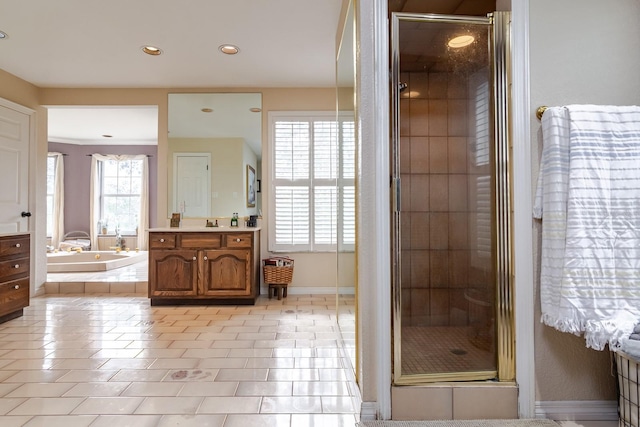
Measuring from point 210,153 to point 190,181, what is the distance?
1.29 feet

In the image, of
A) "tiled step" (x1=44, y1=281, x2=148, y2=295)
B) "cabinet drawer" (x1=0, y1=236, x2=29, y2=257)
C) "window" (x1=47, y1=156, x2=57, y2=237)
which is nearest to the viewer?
"cabinet drawer" (x1=0, y1=236, x2=29, y2=257)

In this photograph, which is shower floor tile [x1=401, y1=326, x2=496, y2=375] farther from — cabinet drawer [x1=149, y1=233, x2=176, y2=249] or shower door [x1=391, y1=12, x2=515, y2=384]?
cabinet drawer [x1=149, y1=233, x2=176, y2=249]

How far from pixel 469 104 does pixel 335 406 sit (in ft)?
5.63

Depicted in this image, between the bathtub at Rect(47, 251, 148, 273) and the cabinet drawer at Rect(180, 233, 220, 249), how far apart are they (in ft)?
8.44

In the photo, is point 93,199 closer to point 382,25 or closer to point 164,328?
point 164,328

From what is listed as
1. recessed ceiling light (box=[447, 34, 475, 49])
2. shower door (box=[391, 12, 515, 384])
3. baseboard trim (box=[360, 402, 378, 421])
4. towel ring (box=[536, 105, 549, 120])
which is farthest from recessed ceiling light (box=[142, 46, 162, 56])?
baseboard trim (box=[360, 402, 378, 421])

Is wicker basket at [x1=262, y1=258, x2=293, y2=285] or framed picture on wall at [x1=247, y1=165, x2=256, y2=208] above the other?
framed picture on wall at [x1=247, y1=165, x2=256, y2=208]

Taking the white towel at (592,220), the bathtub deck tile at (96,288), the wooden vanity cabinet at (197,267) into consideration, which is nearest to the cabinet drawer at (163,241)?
the wooden vanity cabinet at (197,267)

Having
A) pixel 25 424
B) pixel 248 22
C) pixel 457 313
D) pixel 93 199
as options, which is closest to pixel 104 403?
pixel 25 424

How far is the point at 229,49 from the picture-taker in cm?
314

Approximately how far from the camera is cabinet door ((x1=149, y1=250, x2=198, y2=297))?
3564mm

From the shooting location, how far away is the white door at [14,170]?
138 inches

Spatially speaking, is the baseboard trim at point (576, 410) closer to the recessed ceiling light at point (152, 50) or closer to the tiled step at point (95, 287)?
the recessed ceiling light at point (152, 50)

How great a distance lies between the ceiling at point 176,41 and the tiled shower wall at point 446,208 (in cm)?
49
